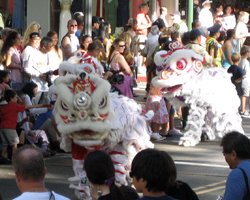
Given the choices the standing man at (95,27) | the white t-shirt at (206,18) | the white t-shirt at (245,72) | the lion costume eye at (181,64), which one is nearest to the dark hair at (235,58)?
the white t-shirt at (245,72)

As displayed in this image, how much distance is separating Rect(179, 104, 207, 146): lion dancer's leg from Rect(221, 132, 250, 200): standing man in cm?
775

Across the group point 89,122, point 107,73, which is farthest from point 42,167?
point 107,73

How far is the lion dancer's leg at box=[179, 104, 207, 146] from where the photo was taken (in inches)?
550

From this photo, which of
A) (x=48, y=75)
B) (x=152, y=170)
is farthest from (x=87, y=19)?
(x=152, y=170)

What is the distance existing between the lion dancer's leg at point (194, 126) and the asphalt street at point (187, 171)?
140 millimetres

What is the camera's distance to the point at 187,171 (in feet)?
39.4

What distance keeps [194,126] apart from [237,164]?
8102 millimetres

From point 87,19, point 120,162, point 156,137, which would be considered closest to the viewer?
point 120,162

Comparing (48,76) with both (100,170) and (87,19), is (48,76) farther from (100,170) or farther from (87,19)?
(100,170)

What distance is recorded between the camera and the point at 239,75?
1795cm

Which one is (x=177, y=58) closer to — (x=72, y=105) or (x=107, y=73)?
(x=107, y=73)

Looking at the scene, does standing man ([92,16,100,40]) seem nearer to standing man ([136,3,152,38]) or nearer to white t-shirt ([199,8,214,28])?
standing man ([136,3,152,38])

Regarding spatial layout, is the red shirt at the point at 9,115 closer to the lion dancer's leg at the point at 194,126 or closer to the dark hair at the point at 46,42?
the dark hair at the point at 46,42

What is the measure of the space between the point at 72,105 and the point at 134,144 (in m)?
1.17
